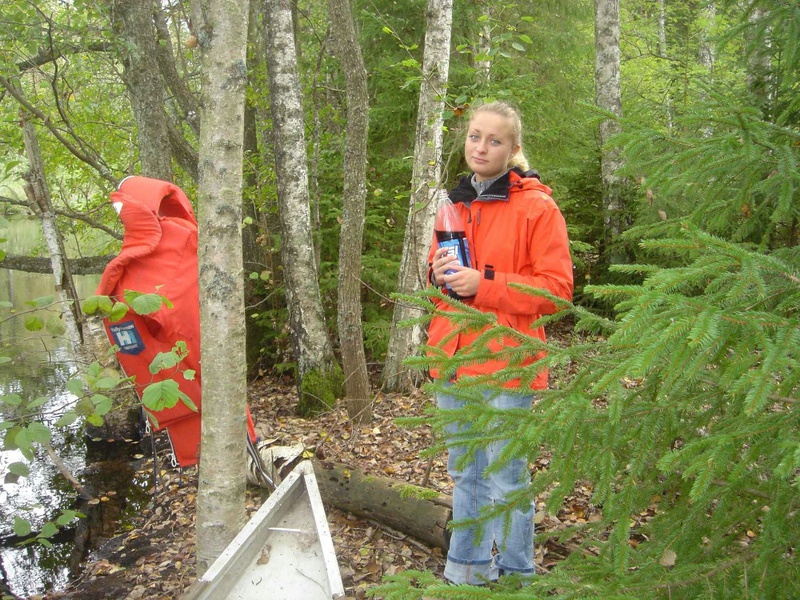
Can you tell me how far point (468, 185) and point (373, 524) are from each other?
2.45m

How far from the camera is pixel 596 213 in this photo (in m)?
9.37

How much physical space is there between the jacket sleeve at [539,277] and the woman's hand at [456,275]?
0.12 feet

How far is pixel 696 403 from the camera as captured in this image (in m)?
2.11

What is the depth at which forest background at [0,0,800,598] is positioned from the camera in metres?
1.68

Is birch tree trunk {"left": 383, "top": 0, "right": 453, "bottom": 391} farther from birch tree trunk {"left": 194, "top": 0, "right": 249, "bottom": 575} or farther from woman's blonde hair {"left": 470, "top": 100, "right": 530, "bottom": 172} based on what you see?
woman's blonde hair {"left": 470, "top": 100, "right": 530, "bottom": 172}

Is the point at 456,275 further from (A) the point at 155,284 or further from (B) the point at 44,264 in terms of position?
(B) the point at 44,264

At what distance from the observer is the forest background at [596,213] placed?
5.51 ft

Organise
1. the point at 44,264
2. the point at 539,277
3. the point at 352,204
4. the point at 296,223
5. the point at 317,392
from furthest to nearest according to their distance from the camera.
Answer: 1. the point at 44,264
2. the point at 317,392
3. the point at 296,223
4. the point at 352,204
5. the point at 539,277

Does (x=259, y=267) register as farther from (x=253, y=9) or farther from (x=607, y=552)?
(x=607, y=552)

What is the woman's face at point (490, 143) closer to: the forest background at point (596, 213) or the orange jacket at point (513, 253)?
the orange jacket at point (513, 253)

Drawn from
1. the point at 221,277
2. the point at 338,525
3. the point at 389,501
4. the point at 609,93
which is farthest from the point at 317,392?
the point at 609,93

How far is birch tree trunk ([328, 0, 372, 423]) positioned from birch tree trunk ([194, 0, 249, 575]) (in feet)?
6.86

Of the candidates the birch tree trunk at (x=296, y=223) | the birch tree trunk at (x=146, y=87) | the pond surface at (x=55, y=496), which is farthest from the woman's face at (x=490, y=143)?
the birch tree trunk at (x=146, y=87)

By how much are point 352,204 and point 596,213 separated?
478cm
